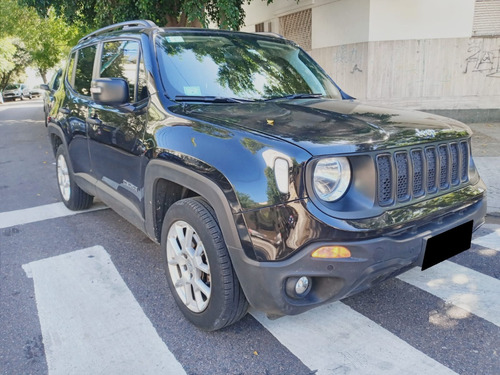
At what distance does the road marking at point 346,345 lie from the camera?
2307 millimetres

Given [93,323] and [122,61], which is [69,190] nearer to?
[122,61]

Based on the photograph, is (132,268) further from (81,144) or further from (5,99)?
(5,99)

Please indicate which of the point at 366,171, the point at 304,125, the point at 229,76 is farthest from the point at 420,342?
the point at 229,76

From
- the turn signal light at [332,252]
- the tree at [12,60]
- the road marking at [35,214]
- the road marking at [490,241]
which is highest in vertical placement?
the tree at [12,60]

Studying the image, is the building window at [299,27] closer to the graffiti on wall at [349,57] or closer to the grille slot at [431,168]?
the graffiti on wall at [349,57]

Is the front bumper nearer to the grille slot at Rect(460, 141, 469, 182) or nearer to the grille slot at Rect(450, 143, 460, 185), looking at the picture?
the grille slot at Rect(450, 143, 460, 185)

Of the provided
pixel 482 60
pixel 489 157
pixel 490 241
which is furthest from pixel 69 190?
pixel 482 60

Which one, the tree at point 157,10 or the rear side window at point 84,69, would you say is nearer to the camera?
the rear side window at point 84,69

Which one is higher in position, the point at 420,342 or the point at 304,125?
the point at 304,125

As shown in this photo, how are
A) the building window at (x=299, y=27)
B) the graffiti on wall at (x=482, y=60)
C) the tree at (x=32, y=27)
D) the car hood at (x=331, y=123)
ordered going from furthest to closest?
the tree at (x=32, y=27), the building window at (x=299, y=27), the graffiti on wall at (x=482, y=60), the car hood at (x=331, y=123)

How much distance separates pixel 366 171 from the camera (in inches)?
85.0

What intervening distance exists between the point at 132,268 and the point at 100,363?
1230 mm

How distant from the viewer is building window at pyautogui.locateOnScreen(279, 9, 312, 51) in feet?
38.4

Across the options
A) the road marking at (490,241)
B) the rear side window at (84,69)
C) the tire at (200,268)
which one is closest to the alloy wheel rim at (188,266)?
the tire at (200,268)
